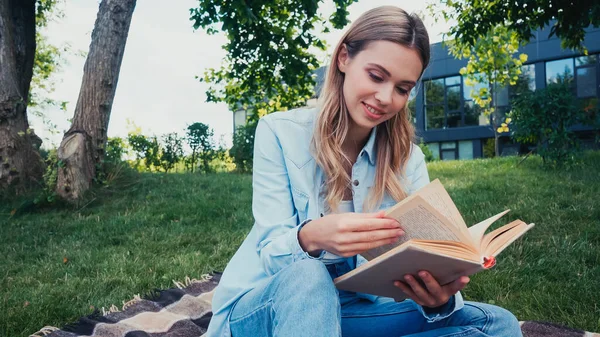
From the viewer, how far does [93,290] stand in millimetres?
3572

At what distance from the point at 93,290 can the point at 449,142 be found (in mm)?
21592

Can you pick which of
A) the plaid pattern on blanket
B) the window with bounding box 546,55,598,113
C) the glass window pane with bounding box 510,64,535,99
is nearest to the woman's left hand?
the plaid pattern on blanket

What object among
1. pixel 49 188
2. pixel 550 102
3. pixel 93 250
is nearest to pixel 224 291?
pixel 93 250

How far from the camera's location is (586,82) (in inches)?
759

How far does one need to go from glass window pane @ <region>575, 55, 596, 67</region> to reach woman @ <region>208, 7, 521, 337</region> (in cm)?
2037

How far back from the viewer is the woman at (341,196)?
5.26ft

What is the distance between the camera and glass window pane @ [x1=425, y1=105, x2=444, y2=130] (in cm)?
2331

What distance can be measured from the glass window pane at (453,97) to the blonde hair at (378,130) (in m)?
21.7

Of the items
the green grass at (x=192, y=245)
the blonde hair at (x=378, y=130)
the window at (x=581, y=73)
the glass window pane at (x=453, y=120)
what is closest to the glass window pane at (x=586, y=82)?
the window at (x=581, y=73)

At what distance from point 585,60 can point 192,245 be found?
19760 mm

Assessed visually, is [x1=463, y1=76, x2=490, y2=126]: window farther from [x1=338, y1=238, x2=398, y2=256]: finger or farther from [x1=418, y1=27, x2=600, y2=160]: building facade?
[x1=338, y1=238, x2=398, y2=256]: finger

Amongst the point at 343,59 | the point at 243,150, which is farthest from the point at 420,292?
the point at 243,150

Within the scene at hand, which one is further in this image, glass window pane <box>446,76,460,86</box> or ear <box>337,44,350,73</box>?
glass window pane <box>446,76,460,86</box>

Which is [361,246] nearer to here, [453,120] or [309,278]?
[309,278]
